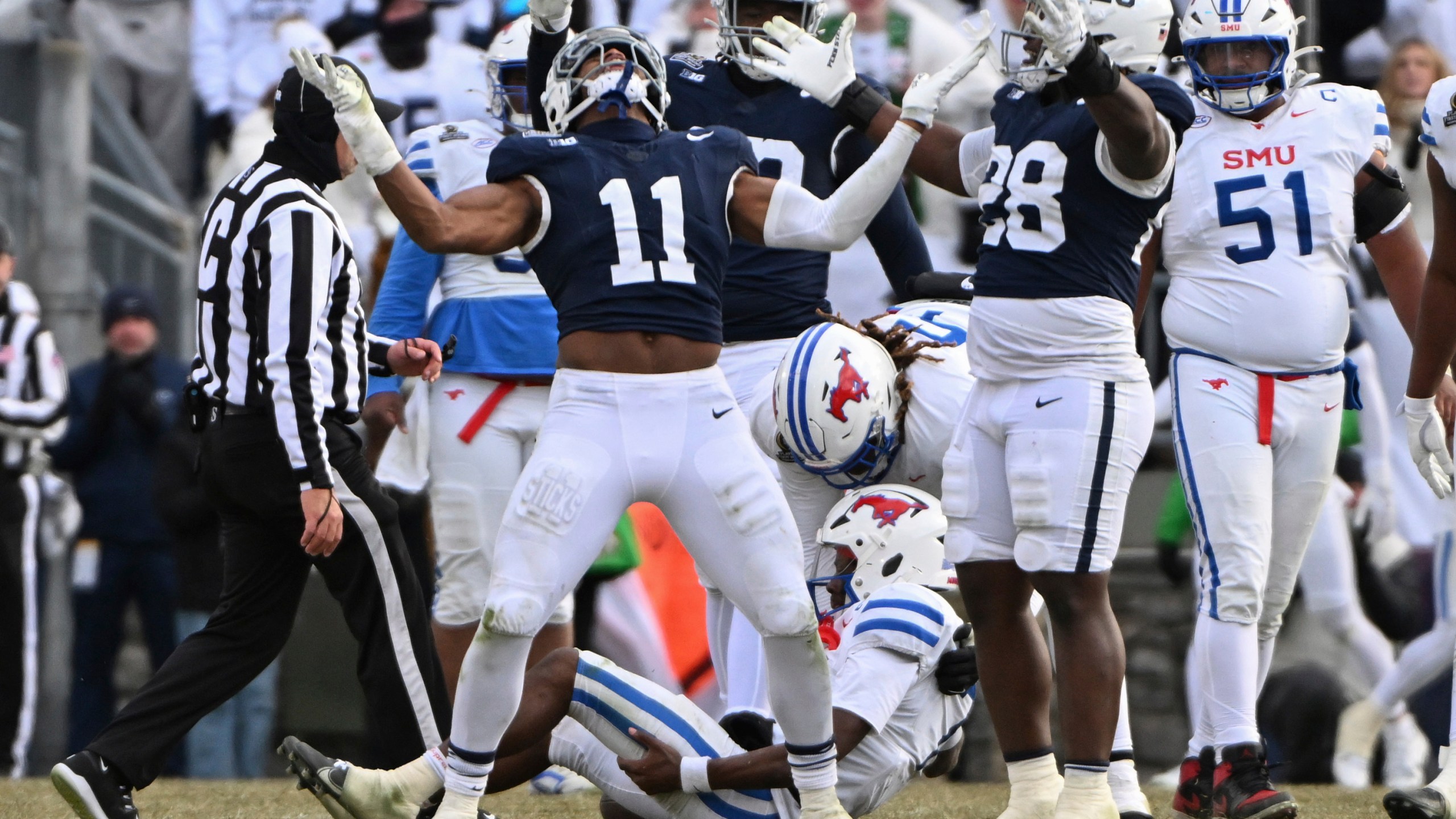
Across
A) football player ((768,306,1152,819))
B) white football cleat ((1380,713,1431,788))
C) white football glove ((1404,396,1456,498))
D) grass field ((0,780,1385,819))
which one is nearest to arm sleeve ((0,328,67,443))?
grass field ((0,780,1385,819))

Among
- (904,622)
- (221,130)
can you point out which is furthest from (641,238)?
(221,130)

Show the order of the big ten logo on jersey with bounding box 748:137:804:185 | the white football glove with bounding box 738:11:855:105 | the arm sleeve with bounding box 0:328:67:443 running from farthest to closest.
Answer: the arm sleeve with bounding box 0:328:67:443 → the big ten logo on jersey with bounding box 748:137:804:185 → the white football glove with bounding box 738:11:855:105

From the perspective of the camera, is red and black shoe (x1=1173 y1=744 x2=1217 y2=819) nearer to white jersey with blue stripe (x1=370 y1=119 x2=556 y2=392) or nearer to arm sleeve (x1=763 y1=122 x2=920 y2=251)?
arm sleeve (x1=763 y1=122 x2=920 y2=251)

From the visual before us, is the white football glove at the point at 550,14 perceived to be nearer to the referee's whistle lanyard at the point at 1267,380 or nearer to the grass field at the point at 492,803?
the referee's whistle lanyard at the point at 1267,380

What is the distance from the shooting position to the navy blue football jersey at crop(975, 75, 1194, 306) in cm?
437

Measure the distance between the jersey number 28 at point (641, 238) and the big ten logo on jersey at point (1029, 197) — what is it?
0.72m

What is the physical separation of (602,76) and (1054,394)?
1166 mm

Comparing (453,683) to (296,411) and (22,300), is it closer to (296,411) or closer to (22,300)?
(296,411)

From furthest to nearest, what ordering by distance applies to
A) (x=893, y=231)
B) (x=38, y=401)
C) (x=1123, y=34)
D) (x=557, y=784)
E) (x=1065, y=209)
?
(x=38, y=401), (x=557, y=784), (x=893, y=231), (x=1123, y=34), (x=1065, y=209)

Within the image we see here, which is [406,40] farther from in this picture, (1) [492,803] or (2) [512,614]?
(2) [512,614]

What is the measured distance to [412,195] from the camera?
4055 mm

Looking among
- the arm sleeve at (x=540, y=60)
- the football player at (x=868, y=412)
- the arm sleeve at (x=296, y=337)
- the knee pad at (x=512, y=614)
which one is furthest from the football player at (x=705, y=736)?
the arm sleeve at (x=540, y=60)

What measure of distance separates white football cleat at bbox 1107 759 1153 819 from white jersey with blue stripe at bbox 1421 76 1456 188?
1.53 meters

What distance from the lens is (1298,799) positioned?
19.2 ft
